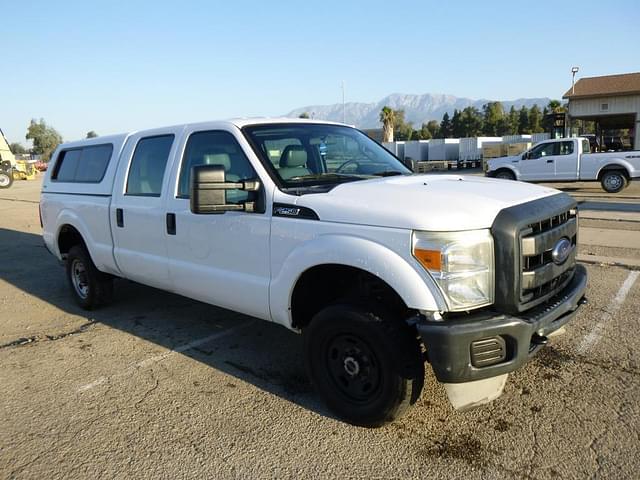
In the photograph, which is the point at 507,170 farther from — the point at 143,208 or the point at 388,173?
the point at 143,208

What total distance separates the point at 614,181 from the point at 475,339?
16.6 meters

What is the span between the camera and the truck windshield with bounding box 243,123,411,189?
148 inches

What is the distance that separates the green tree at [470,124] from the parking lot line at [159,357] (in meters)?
68.8

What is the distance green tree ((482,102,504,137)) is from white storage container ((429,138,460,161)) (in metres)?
30.0

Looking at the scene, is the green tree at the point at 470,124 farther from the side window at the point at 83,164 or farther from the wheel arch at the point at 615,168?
the side window at the point at 83,164

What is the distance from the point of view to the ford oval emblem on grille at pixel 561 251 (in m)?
3.14

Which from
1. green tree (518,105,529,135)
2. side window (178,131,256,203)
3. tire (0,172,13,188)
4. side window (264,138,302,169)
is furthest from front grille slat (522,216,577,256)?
green tree (518,105,529,135)

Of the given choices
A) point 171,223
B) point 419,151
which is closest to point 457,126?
point 419,151

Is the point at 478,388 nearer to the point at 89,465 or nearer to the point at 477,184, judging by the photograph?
the point at 477,184

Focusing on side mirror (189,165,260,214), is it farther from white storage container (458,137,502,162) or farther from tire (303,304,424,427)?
white storage container (458,137,502,162)

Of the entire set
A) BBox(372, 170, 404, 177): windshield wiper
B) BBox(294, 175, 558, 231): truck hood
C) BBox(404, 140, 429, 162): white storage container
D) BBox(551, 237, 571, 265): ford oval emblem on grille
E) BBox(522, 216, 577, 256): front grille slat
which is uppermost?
BBox(404, 140, 429, 162): white storage container

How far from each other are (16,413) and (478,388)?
309 centimetres

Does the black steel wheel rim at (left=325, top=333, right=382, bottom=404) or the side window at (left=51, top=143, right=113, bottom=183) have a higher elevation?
the side window at (left=51, top=143, right=113, bottom=183)

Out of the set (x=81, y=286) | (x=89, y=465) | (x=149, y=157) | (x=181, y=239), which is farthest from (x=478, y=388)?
(x=81, y=286)
